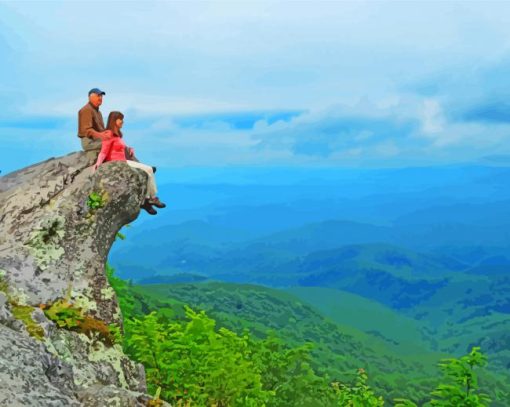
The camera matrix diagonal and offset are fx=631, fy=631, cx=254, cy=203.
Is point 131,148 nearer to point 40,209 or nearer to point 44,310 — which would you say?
point 40,209

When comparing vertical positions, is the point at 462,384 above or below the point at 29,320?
above

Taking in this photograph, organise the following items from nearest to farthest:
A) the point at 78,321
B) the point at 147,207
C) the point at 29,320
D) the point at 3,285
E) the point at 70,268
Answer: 1. the point at 29,320
2. the point at 3,285
3. the point at 78,321
4. the point at 70,268
5. the point at 147,207

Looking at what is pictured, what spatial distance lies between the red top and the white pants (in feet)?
1.04

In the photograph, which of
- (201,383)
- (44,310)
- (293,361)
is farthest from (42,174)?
(293,361)

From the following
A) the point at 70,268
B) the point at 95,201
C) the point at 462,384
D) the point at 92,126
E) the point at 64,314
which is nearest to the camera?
the point at 64,314

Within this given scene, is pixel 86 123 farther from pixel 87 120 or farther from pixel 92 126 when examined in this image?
pixel 92 126

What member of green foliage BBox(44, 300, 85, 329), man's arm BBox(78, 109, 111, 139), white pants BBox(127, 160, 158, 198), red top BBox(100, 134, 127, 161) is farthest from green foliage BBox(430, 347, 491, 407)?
man's arm BBox(78, 109, 111, 139)

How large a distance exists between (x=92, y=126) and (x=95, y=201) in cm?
244

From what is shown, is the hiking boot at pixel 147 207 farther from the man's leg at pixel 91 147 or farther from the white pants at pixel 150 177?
the man's leg at pixel 91 147

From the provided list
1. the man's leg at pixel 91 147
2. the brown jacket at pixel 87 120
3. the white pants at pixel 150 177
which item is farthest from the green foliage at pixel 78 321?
the brown jacket at pixel 87 120

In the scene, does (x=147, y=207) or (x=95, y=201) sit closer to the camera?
(x=95, y=201)

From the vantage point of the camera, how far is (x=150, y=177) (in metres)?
18.1

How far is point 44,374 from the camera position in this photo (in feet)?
34.6

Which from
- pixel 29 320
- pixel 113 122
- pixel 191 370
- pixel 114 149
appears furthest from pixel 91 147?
Answer: pixel 191 370
